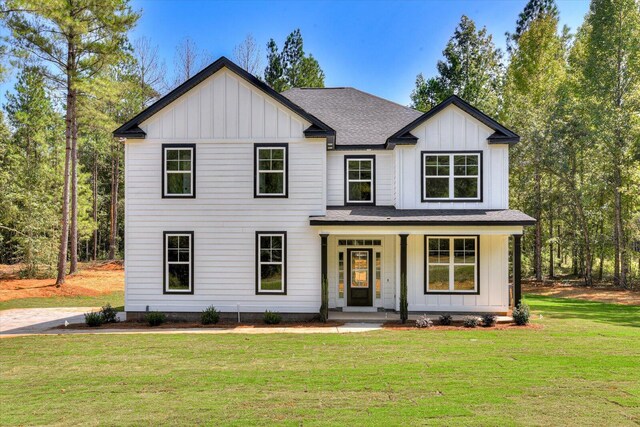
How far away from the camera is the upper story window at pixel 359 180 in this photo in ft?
53.4

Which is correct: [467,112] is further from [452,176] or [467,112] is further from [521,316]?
[521,316]

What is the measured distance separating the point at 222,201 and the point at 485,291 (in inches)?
370

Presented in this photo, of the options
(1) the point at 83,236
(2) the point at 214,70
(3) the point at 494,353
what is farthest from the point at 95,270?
(3) the point at 494,353

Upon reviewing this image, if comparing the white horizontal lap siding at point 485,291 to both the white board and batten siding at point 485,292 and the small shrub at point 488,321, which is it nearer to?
the white board and batten siding at point 485,292

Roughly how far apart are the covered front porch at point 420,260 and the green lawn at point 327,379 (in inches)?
112

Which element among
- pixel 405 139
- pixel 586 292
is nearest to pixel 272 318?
pixel 405 139

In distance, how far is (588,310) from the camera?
17.1 metres

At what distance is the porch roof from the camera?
46.0 ft

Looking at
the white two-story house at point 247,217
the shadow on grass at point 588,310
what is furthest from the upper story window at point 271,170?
the shadow on grass at point 588,310

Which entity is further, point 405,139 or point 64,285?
point 64,285

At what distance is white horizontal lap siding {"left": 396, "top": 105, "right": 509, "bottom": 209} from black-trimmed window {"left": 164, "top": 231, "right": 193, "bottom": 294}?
745 centimetres

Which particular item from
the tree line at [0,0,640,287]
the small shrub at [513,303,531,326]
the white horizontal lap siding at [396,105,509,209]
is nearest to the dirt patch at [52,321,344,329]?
the white horizontal lap siding at [396,105,509,209]

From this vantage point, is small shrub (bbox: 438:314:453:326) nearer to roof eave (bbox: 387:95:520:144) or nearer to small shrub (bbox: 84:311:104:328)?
roof eave (bbox: 387:95:520:144)

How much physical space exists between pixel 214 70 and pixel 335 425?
1222cm
